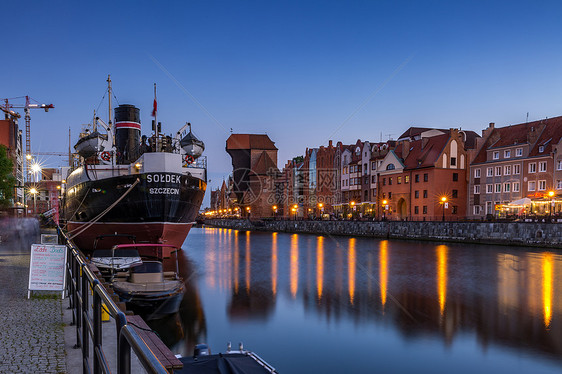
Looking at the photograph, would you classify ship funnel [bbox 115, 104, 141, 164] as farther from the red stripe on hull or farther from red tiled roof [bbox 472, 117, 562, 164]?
red tiled roof [bbox 472, 117, 562, 164]

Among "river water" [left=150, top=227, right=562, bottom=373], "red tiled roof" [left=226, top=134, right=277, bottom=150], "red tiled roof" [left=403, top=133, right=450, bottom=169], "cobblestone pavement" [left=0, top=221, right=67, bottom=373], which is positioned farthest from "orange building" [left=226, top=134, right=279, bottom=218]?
"cobblestone pavement" [left=0, top=221, right=67, bottom=373]

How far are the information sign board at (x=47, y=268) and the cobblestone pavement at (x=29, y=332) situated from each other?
51 centimetres

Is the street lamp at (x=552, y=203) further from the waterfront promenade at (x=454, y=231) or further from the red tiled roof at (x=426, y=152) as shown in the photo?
the red tiled roof at (x=426, y=152)

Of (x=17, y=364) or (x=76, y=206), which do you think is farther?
(x=76, y=206)

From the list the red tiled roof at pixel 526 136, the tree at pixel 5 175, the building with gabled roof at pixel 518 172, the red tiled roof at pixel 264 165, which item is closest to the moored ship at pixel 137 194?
the tree at pixel 5 175

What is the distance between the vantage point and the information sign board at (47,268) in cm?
1151

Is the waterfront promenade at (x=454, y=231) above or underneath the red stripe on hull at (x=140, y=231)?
underneath

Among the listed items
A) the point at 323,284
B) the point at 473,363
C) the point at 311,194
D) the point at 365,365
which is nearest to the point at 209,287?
the point at 323,284

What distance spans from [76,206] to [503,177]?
5745 cm

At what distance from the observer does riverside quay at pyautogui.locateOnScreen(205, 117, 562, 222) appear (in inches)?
2248

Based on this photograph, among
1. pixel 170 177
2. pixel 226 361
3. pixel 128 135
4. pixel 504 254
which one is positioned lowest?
pixel 504 254

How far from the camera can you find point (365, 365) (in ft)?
43.6

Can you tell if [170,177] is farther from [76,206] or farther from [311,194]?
[311,194]

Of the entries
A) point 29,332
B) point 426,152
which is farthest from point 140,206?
point 426,152
